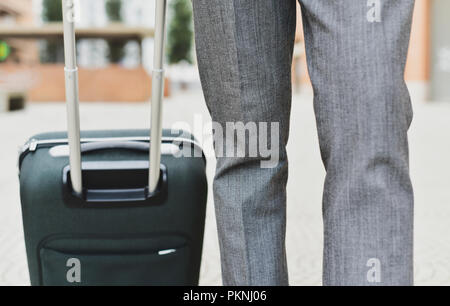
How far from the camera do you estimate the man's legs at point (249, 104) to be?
28.0 inches

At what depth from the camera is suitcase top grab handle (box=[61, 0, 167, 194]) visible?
79 cm

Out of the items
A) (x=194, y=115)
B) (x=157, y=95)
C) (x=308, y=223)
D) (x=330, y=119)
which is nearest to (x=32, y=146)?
(x=157, y=95)

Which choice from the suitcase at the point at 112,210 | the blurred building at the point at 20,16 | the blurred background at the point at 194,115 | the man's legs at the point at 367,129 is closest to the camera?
the man's legs at the point at 367,129

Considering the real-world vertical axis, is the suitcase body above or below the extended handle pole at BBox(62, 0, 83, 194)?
below

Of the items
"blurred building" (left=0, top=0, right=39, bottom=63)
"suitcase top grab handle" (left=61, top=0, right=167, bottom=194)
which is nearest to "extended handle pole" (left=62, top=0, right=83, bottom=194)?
"suitcase top grab handle" (left=61, top=0, right=167, bottom=194)

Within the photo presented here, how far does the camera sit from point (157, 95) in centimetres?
85

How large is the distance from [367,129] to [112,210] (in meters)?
0.48

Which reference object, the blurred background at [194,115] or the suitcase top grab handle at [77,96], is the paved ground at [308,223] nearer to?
the blurred background at [194,115]

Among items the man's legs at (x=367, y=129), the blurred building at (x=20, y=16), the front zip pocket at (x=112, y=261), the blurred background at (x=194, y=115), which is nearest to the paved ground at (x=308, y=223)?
the blurred background at (x=194, y=115)

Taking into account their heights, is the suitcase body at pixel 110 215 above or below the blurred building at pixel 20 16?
below

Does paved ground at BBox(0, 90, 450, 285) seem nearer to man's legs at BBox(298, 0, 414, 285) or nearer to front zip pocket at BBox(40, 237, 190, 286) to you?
front zip pocket at BBox(40, 237, 190, 286)

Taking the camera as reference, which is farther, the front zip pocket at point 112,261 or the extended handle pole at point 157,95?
the front zip pocket at point 112,261

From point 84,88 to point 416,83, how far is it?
7.89 meters

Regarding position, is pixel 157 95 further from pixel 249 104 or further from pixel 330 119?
pixel 330 119
